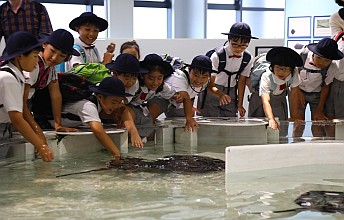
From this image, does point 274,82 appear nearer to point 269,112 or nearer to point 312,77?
point 269,112

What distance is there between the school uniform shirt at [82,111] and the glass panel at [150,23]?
687 centimetres

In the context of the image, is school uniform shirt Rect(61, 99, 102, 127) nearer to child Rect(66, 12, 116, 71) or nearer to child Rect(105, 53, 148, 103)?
child Rect(105, 53, 148, 103)

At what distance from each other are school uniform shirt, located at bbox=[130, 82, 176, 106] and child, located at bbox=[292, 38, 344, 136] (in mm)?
1779

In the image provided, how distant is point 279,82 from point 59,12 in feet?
21.9

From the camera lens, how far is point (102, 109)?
5957 mm

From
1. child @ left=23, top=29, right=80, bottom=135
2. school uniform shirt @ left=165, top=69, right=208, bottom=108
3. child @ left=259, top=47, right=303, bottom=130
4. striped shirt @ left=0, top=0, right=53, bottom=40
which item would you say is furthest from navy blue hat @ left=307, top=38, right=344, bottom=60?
striped shirt @ left=0, top=0, right=53, bottom=40

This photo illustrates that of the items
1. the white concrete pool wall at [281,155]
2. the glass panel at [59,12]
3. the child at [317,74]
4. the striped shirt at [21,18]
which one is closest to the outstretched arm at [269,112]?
the child at [317,74]

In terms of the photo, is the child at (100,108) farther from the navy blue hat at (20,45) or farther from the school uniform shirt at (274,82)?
the school uniform shirt at (274,82)

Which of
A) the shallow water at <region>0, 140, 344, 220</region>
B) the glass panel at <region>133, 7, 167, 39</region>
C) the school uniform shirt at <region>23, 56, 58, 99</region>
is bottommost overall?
the shallow water at <region>0, 140, 344, 220</region>

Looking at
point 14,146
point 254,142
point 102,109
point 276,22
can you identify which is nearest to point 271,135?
point 254,142

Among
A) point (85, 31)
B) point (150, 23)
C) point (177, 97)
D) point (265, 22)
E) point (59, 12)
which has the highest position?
point (265, 22)

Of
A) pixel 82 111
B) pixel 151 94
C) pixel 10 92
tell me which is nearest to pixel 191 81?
pixel 151 94

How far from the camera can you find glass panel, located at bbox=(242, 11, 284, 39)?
1534 centimetres

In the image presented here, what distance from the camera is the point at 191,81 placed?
660cm
